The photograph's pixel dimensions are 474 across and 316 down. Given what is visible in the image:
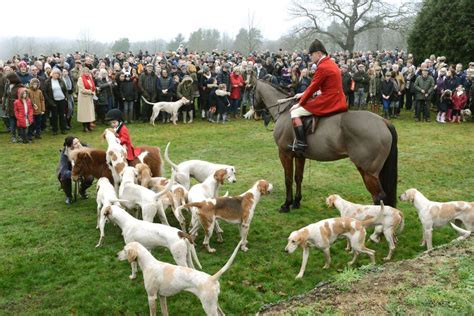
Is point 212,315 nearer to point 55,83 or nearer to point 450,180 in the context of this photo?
point 450,180

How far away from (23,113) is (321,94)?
9650 millimetres

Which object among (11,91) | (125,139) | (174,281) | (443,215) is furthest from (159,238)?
(11,91)

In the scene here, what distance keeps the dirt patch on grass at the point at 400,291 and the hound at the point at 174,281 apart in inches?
29.1

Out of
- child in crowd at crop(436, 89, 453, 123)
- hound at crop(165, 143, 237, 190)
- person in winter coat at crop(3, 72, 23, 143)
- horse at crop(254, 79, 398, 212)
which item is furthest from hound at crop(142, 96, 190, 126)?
child in crowd at crop(436, 89, 453, 123)

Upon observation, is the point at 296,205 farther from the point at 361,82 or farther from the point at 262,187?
the point at 361,82

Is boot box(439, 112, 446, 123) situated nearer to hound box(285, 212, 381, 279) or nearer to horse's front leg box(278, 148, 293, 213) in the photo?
horse's front leg box(278, 148, 293, 213)

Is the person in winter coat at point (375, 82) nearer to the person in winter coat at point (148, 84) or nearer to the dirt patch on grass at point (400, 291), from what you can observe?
the person in winter coat at point (148, 84)

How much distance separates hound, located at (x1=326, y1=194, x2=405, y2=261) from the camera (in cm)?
644

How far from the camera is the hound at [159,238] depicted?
18.2 ft

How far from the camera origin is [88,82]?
15.7m

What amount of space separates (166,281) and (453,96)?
15.9 m

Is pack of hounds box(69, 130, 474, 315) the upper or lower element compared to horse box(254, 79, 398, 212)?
lower

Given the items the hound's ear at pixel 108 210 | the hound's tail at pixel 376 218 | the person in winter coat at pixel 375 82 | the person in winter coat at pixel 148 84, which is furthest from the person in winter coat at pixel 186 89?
the hound's tail at pixel 376 218

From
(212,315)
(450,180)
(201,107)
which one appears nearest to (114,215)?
(212,315)
